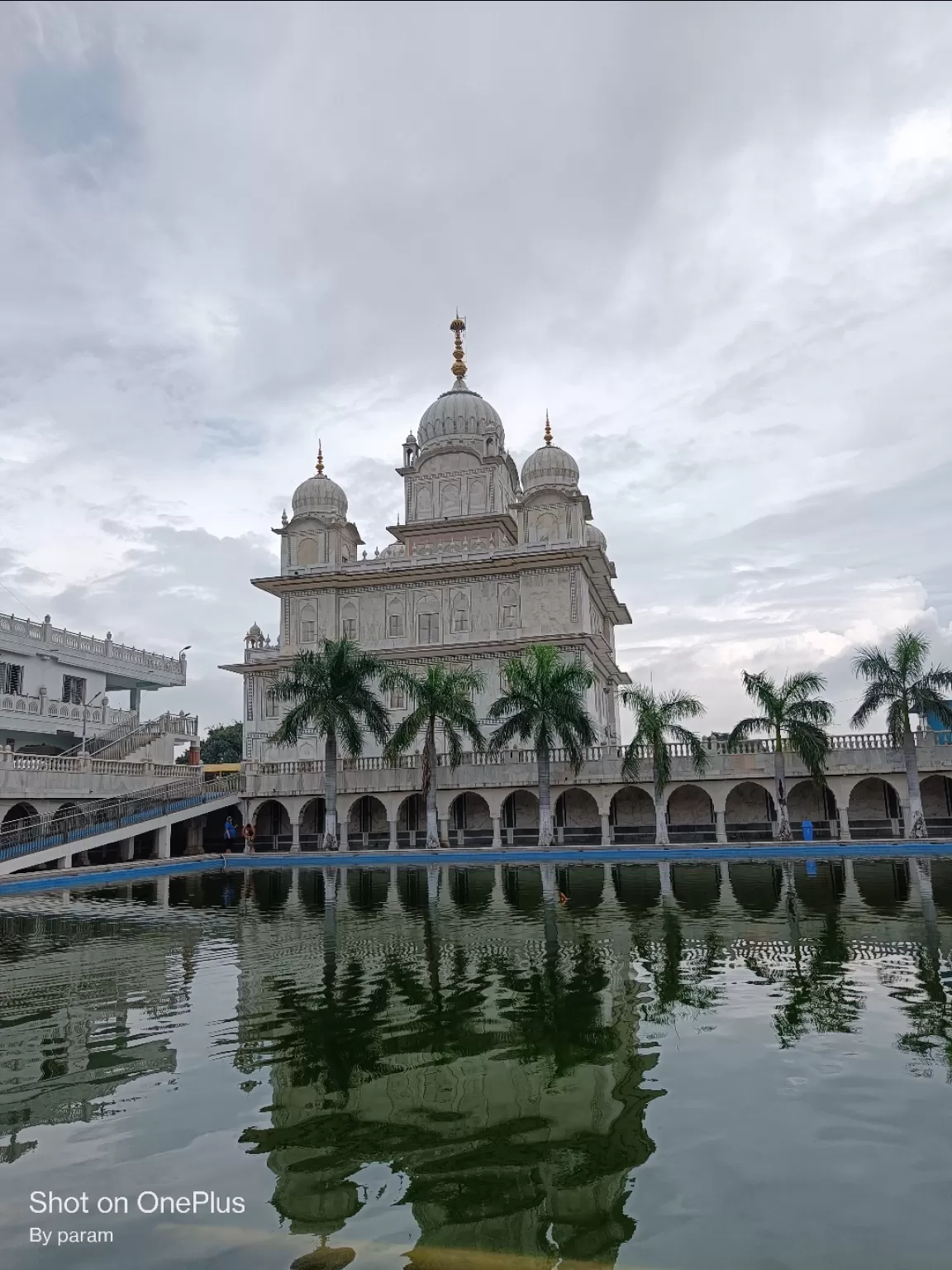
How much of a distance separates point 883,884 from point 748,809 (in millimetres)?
16020

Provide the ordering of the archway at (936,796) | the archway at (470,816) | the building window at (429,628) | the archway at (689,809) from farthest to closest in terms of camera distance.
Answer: the building window at (429,628) < the archway at (470,816) < the archway at (689,809) < the archway at (936,796)

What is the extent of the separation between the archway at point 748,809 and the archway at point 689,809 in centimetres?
84

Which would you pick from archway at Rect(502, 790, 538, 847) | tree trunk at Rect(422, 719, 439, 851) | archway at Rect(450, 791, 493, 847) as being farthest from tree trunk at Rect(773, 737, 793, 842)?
tree trunk at Rect(422, 719, 439, 851)

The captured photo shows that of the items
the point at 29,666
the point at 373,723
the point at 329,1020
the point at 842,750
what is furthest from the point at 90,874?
the point at 842,750

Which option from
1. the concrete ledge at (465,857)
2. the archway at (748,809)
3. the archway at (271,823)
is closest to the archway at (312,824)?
the archway at (271,823)

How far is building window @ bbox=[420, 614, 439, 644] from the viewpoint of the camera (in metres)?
44.1

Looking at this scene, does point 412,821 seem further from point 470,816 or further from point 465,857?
point 465,857

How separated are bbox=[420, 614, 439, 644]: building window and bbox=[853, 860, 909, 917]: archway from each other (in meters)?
22.0

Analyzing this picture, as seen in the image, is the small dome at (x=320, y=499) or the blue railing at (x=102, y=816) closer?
the blue railing at (x=102, y=816)

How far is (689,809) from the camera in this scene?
3897 centimetres

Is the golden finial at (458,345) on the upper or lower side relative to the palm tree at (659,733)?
upper

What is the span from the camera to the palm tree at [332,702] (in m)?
34.2

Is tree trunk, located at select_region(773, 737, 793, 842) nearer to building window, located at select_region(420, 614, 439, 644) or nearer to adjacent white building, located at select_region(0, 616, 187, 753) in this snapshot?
building window, located at select_region(420, 614, 439, 644)

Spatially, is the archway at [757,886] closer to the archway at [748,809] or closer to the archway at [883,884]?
the archway at [883,884]
